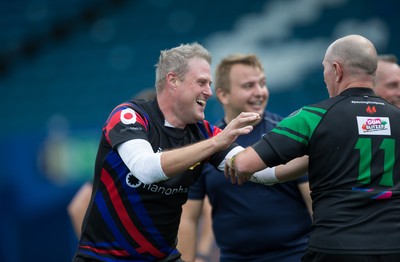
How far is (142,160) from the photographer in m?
4.30

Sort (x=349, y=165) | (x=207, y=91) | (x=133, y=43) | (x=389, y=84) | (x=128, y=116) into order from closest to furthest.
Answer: (x=349, y=165), (x=128, y=116), (x=207, y=91), (x=389, y=84), (x=133, y=43)

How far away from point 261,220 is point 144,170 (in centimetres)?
169

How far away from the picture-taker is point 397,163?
4133mm

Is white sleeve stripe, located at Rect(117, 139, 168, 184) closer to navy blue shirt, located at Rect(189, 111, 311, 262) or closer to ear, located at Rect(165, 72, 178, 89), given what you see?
ear, located at Rect(165, 72, 178, 89)

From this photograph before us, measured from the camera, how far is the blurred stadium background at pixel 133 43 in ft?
55.0

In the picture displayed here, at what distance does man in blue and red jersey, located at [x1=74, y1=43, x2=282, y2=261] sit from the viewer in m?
4.52

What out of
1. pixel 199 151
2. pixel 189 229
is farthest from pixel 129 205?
pixel 189 229

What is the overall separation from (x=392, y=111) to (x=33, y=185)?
785cm

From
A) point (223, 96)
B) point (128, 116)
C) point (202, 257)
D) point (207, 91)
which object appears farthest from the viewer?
point (202, 257)

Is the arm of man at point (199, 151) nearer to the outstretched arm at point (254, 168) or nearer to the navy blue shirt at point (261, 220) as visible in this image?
the outstretched arm at point (254, 168)

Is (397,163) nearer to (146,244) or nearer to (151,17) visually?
(146,244)

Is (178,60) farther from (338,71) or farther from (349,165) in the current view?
(349,165)

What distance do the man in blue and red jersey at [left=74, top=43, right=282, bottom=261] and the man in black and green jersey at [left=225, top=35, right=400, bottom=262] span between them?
44cm

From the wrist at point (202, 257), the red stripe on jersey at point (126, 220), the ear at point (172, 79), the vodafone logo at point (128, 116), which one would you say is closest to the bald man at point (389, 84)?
the ear at point (172, 79)
